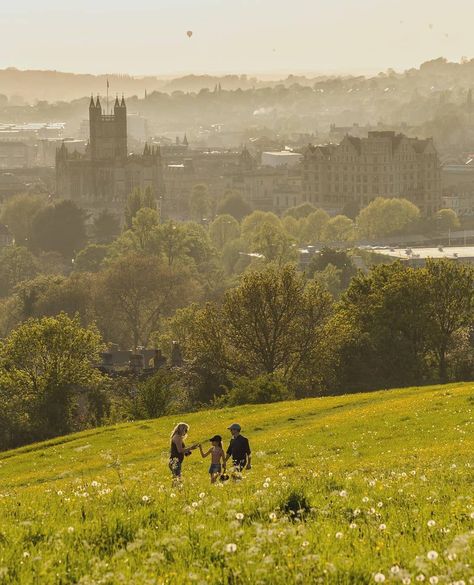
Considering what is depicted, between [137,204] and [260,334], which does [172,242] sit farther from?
[260,334]

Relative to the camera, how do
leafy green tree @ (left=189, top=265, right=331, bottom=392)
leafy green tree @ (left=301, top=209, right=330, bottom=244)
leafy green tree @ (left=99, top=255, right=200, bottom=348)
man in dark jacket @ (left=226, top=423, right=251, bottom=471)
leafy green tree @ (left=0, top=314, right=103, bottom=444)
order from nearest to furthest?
man in dark jacket @ (left=226, top=423, right=251, bottom=471) → leafy green tree @ (left=0, top=314, right=103, bottom=444) → leafy green tree @ (left=189, top=265, right=331, bottom=392) → leafy green tree @ (left=99, top=255, right=200, bottom=348) → leafy green tree @ (left=301, top=209, right=330, bottom=244)

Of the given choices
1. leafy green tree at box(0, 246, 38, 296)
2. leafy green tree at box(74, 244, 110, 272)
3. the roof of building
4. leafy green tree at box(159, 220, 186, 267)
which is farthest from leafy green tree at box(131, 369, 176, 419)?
leafy green tree at box(74, 244, 110, 272)

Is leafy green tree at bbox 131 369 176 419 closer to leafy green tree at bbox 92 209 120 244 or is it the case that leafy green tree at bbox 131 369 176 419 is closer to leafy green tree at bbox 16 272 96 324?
leafy green tree at bbox 16 272 96 324

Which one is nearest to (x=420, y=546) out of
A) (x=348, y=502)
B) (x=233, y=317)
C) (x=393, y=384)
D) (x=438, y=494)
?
(x=348, y=502)

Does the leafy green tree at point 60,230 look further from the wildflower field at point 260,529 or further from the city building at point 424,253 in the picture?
the wildflower field at point 260,529

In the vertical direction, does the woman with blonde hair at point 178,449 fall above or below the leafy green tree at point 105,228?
above

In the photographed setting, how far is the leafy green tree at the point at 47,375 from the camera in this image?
5781 centimetres

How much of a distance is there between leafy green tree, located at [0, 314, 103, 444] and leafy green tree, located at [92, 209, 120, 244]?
126763mm

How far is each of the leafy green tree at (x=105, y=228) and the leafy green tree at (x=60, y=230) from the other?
649cm

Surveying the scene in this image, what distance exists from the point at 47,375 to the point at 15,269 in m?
92.1

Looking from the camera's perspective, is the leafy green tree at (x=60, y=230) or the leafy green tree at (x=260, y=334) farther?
the leafy green tree at (x=60, y=230)

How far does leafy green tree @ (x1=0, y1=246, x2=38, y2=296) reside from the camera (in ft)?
488

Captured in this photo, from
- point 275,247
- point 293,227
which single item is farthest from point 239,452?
point 293,227

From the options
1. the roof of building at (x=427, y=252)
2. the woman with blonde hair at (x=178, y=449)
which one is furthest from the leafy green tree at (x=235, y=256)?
the woman with blonde hair at (x=178, y=449)
